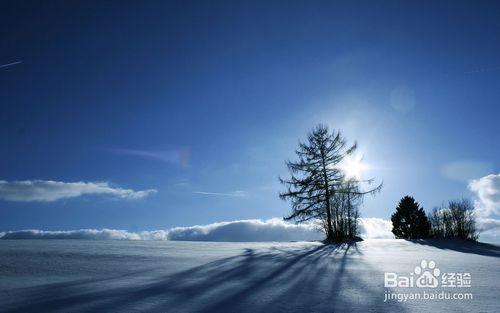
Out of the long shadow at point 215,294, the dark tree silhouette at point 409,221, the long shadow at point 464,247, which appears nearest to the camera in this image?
the long shadow at point 215,294

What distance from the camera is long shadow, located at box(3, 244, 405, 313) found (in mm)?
3605

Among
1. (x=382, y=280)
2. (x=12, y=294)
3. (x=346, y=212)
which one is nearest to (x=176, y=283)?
(x=12, y=294)

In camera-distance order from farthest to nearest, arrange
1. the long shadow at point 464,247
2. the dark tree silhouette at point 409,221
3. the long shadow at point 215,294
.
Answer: the dark tree silhouette at point 409,221, the long shadow at point 464,247, the long shadow at point 215,294

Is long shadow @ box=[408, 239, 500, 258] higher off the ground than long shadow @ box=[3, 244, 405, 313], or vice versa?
long shadow @ box=[3, 244, 405, 313]

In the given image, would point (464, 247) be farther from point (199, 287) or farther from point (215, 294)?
point (215, 294)

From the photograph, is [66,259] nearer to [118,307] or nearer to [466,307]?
[118,307]

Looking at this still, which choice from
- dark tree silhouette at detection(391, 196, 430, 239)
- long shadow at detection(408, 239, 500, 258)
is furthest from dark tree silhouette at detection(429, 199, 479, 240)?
long shadow at detection(408, 239, 500, 258)

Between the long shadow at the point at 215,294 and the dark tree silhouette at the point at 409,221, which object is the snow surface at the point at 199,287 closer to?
the long shadow at the point at 215,294

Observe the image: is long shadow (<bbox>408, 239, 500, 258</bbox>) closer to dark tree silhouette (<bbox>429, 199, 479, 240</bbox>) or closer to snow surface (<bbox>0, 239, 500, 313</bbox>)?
snow surface (<bbox>0, 239, 500, 313</bbox>)

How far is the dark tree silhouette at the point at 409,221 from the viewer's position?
152 feet

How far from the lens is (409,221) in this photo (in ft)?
155

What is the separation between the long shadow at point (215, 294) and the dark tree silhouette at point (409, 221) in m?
46.9

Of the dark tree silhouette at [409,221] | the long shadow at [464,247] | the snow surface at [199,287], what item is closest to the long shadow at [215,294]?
the snow surface at [199,287]

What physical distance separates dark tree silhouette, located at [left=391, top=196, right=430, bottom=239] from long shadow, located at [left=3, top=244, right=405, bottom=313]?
46.9m
